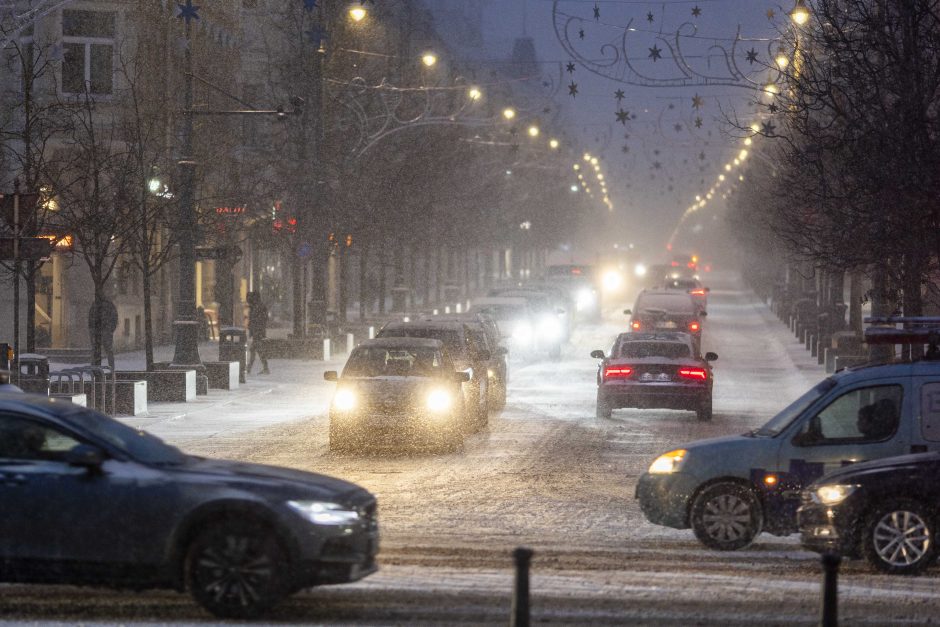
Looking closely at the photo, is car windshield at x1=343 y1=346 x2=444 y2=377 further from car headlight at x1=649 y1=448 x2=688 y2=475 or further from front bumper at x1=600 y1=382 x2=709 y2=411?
car headlight at x1=649 y1=448 x2=688 y2=475

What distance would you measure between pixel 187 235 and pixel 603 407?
8.79 m

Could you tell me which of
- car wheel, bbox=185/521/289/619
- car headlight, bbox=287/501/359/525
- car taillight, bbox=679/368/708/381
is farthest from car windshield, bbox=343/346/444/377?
car wheel, bbox=185/521/289/619

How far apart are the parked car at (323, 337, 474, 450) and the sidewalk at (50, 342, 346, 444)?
2686 mm

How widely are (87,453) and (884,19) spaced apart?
52.3 feet

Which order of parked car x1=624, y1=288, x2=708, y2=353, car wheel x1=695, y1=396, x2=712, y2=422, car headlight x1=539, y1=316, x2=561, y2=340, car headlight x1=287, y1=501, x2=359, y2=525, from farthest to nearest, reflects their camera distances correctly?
1. car headlight x1=539, y1=316, x2=561, y2=340
2. parked car x1=624, y1=288, x2=708, y2=353
3. car wheel x1=695, y1=396, x2=712, y2=422
4. car headlight x1=287, y1=501, x2=359, y2=525

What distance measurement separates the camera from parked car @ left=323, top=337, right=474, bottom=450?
21.3 m

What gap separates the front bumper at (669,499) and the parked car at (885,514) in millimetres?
1503

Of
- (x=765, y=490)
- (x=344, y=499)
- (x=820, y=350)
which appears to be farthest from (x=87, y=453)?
(x=820, y=350)

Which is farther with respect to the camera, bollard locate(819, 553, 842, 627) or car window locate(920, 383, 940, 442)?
car window locate(920, 383, 940, 442)

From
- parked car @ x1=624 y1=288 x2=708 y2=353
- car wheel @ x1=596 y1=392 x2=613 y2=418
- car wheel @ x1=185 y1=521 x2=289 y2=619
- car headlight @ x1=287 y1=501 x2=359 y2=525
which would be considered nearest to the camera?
car wheel @ x1=185 y1=521 x2=289 y2=619

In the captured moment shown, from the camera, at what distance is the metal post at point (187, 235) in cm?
3019

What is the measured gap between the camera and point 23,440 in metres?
10.7

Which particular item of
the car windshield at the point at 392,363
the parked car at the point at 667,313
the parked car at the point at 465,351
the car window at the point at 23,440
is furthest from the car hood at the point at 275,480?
the parked car at the point at 667,313

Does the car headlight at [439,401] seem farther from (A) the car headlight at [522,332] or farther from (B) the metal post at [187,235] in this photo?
(A) the car headlight at [522,332]
